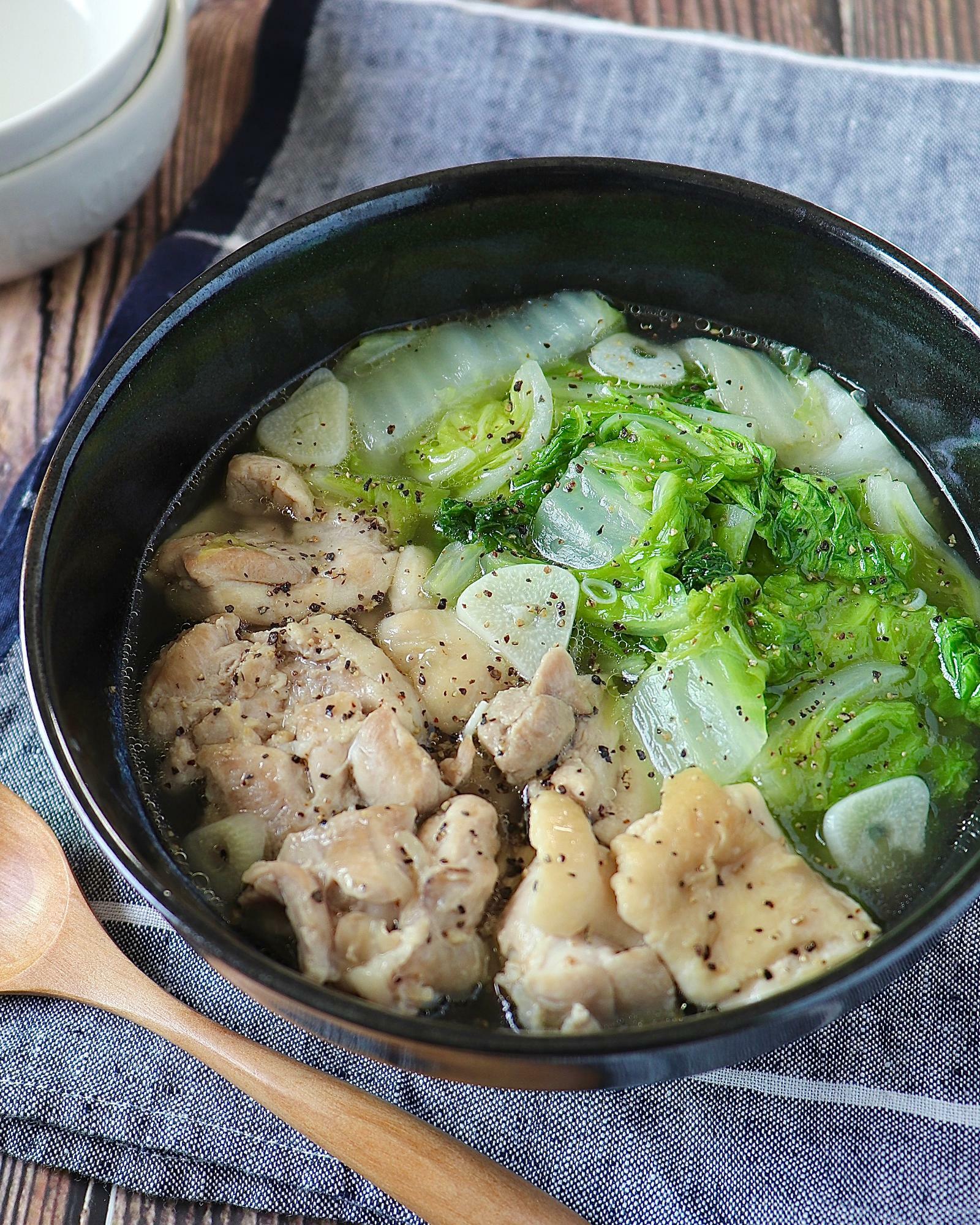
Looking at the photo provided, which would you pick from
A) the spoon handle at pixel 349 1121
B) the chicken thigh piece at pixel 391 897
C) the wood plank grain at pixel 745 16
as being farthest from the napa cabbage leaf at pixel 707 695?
the wood plank grain at pixel 745 16

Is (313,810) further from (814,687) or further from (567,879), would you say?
(814,687)

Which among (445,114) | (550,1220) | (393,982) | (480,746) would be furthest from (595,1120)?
(445,114)

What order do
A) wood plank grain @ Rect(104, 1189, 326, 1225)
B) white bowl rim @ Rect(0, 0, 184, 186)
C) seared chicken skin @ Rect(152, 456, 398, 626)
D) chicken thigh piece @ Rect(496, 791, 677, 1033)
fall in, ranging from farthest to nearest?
1. white bowl rim @ Rect(0, 0, 184, 186)
2. seared chicken skin @ Rect(152, 456, 398, 626)
3. wood plank grain @ Rect(104, 1189, 326, 1225)
4. chicken thigh piece @ Rect(496, 791, 677, 1033)

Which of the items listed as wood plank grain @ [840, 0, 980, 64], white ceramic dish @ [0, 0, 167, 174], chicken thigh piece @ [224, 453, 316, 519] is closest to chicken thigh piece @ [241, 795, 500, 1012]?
chicken thigh piece @ [224, 453, 316, 519]

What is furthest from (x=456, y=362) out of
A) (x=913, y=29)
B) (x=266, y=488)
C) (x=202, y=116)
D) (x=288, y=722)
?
(x=913, y=29)

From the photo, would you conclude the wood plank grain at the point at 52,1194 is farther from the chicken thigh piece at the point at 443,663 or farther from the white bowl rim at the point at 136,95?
the white bowl rim at the point at 136,95

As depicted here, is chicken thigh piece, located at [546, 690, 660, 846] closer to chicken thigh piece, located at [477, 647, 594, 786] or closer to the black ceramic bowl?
chicken thigh piece, located at [477, 647, 594, 786]
